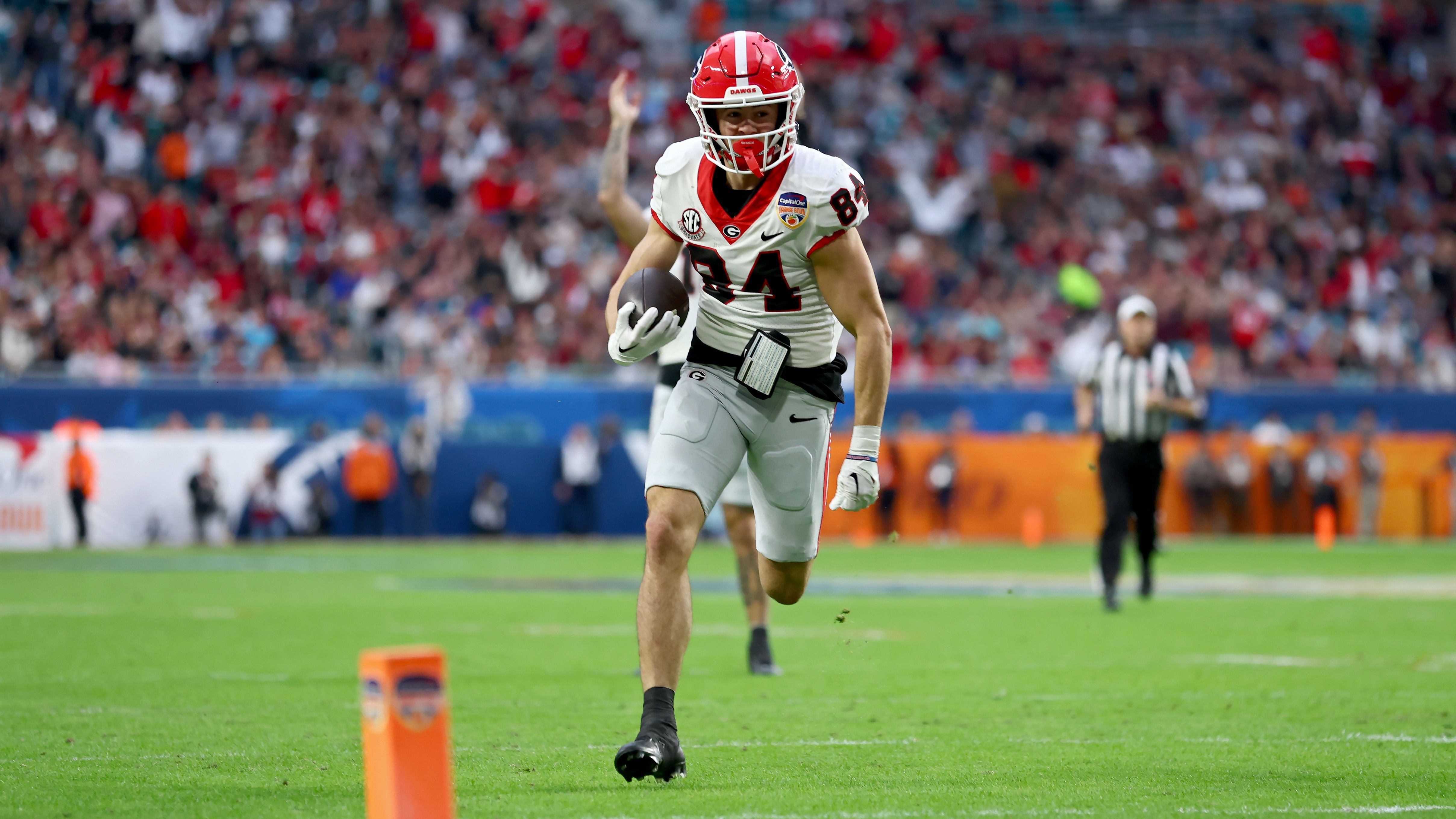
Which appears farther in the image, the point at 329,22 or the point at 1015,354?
the point at 329,22

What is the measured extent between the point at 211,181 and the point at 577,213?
15.7 feet

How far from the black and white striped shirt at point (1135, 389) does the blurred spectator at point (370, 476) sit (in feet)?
32.8

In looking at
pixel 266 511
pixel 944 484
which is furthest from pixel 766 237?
pixel 944 484

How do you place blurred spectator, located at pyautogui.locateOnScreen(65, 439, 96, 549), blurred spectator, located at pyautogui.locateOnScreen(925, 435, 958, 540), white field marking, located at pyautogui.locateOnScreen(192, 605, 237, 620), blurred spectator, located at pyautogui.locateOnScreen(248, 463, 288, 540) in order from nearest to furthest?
1. white field marking, located at pyautogui.locateOnScreen(192, 605, 237, 620)
2. blurred spectator, located at pyautogui.locateOnScreen(65, 439, 96, 549)
3. blurred spectator, located at pyautogui.locateOnScreen(248, 463, 288, 540)
4. blurred spectator, located at pyautogui.locateOnScreen(925, 435, 958, 540)

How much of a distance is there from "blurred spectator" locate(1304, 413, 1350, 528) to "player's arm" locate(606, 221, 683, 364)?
17268 mm

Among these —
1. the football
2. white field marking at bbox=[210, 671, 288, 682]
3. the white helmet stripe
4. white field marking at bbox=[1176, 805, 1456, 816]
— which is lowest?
white field marking at bbox=[210, 671, 288, 682]

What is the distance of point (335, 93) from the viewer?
23.8 meters

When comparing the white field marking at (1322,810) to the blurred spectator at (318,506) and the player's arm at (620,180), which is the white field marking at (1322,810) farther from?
the blurred spectator at (318,506)

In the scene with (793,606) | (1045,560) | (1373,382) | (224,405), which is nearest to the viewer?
(793,606)

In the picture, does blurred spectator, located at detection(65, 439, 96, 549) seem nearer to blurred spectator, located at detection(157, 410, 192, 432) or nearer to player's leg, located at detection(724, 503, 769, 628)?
blurred spectator, located at detection(157, 410, 192, 432)

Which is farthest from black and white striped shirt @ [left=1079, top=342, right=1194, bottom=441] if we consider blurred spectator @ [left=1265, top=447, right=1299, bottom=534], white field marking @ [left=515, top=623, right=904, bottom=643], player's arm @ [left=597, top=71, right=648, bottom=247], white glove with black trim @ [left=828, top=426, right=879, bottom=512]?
blurred spectator @ [left=1265, top=447, right=1299, bottom=534]

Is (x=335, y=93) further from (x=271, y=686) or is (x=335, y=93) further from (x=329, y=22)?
(x=271, y=686)

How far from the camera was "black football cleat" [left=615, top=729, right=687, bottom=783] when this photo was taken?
450cm

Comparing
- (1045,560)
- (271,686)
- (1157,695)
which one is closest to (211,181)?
(1045,560)
